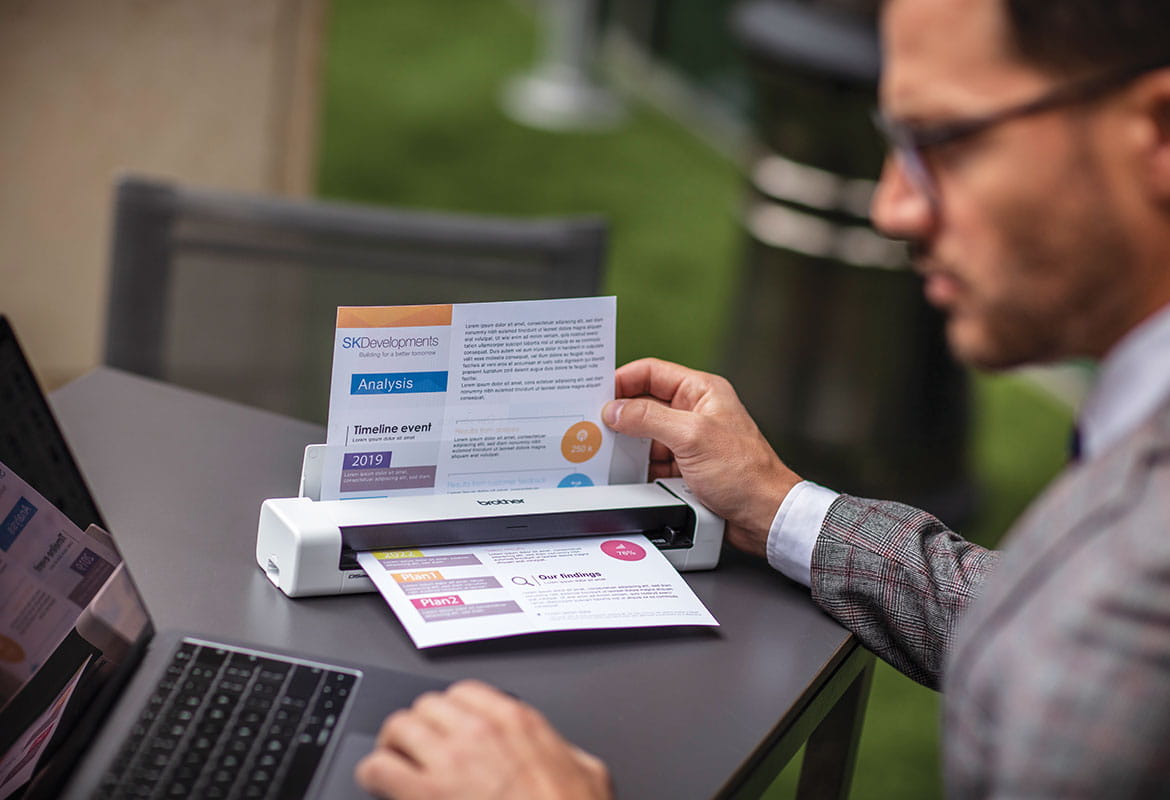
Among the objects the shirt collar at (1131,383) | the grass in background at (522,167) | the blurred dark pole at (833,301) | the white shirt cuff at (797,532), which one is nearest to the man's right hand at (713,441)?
the white shirt cuff at (797,532)

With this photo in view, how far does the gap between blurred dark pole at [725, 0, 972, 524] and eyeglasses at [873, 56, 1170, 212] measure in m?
1.96

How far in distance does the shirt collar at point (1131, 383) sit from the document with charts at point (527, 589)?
0.42 meters

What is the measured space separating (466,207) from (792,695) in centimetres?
341

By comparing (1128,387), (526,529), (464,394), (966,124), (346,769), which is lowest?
(346,769)

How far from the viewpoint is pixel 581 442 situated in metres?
1.15

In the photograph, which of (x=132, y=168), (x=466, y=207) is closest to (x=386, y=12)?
(x=466, y=207)

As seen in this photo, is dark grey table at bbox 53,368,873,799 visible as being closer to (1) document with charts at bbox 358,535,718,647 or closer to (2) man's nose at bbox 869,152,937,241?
(1) document with charts at bbox 358,535,718,647

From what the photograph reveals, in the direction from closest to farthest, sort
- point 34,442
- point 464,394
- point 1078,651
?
point 1078,651 → point 34,442 → point 464,394

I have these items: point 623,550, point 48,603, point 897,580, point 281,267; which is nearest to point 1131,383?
point 897,580

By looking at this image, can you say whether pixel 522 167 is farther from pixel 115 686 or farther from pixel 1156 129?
pixel 1156 129

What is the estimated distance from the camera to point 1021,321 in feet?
2.48

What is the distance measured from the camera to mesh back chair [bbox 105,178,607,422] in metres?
1.71

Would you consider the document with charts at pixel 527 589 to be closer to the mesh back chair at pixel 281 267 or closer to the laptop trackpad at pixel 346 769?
the laptop trackpad at pixel 346 769

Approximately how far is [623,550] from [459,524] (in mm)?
160
